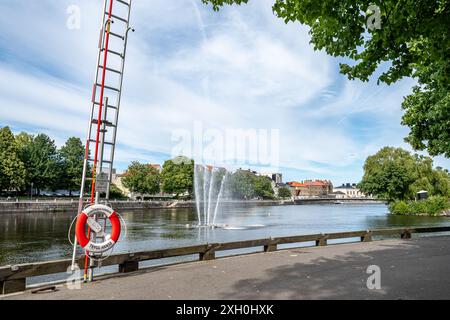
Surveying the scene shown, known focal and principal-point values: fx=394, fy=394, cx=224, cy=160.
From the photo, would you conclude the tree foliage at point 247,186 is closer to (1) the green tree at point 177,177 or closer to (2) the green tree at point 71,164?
(1) the green tree at point 177,177

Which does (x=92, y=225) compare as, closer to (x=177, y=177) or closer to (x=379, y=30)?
(x=379, y=30)

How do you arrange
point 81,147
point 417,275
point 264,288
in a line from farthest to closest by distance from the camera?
point 81,147, point 417,275, point 264,288

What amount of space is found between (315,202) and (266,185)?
2966cm

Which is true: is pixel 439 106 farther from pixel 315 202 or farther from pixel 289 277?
pixel 315 202

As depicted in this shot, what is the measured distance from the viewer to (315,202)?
19500cm

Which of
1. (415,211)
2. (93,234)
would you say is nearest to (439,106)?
(93,234)

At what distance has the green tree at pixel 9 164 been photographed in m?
70.0

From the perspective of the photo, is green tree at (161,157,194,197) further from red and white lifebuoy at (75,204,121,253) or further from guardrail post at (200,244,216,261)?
red and white lifebuoy at (75,204,121,253)

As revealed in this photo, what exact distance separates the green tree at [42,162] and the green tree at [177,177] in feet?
131

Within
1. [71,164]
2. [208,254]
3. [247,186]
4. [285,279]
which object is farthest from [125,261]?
[247,186]

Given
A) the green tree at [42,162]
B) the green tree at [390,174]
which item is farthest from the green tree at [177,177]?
the green tree at [390,174]

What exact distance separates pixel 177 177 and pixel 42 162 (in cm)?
4534

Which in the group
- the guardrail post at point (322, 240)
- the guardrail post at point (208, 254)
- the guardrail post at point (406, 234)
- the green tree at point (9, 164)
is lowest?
the guardrail post at point (208, 254)

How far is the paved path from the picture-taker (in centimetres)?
750
